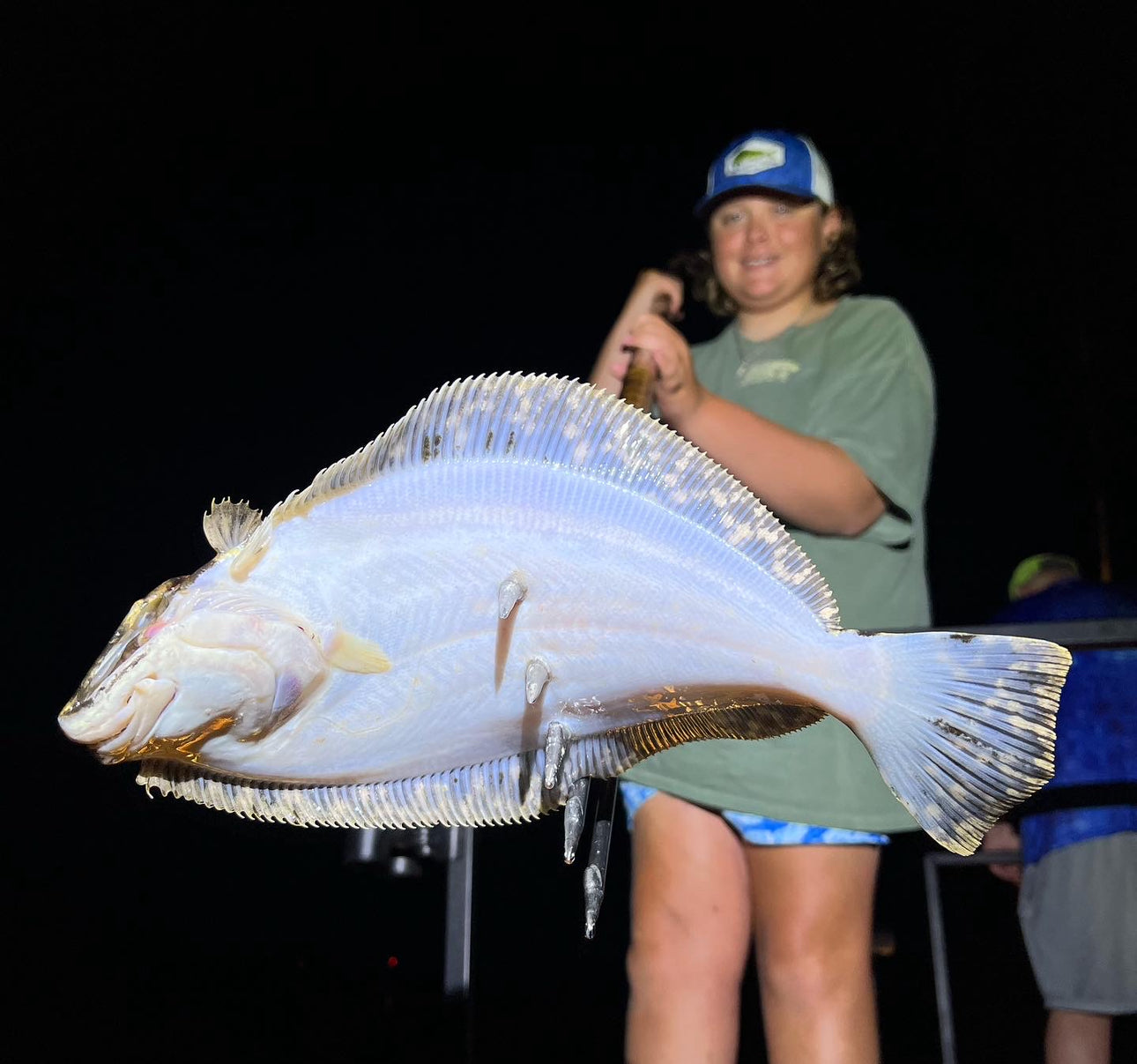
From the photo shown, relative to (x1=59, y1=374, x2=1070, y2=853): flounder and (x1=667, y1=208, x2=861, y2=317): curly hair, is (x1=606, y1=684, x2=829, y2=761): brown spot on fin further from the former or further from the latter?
(x1=667, y1=208, x2=861, y2=317): curly hair

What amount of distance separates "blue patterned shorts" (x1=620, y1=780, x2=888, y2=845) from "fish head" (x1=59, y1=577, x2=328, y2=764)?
47cm

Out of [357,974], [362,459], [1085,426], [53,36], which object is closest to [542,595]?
[362,459]

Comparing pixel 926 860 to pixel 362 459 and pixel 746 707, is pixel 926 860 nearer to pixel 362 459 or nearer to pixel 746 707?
pixel 746 707

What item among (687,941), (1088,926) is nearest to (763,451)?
(687,941)

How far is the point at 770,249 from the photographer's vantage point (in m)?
0.98

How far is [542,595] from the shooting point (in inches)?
18.3

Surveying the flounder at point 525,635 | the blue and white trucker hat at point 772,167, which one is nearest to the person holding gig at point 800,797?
the blue and white trucker hat at point 772,167

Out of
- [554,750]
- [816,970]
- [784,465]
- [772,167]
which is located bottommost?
[816,970]

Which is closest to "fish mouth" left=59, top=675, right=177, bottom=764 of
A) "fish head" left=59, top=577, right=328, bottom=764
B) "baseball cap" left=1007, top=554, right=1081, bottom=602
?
"fish head" left=59, top=577, right=328, bottom=764

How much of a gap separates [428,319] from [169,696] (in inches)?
64.6

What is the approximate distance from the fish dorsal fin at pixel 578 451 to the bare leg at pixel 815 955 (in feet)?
1.33

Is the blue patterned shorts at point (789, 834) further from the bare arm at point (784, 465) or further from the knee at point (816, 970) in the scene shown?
the bare arm at point (784, 465)

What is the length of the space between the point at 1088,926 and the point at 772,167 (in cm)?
93

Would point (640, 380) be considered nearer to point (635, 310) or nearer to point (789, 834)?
point (635, 310)
